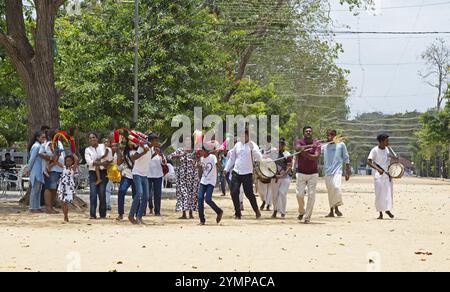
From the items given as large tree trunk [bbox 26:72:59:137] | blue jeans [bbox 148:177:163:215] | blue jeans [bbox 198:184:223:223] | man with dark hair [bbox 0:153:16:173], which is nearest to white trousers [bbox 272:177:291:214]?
blue jeans [bbox 148:177:163:215]

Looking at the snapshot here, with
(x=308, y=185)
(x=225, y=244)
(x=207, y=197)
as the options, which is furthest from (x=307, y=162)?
(x=225, y=244)

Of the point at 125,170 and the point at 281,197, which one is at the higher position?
the point at 125,170

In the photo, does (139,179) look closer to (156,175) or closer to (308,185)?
(156,175)

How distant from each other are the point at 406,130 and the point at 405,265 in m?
117

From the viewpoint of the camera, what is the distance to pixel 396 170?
18797 mm

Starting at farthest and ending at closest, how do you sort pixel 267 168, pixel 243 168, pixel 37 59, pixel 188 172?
pixel 37 59 < pixel 267 168 < pixel 188 172 < pixel 243 168

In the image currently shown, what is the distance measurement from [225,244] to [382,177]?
23.1ft

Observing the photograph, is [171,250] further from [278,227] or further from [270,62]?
[270,62]

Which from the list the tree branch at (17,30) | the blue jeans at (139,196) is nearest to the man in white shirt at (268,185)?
the blue jeans at (139,196)

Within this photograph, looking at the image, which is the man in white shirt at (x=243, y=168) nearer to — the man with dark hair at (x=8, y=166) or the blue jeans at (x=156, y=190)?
the blue jeans at (x=156, y=190)

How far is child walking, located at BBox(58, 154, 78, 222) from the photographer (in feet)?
55.5

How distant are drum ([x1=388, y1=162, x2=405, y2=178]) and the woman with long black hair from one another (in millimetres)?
5263

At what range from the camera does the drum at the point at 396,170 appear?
18750mm

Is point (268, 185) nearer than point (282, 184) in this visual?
No
